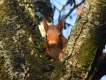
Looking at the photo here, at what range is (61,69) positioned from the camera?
8.14ft

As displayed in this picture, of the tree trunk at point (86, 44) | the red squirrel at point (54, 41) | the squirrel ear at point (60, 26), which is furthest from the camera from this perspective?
the squirrel ear at point (60, 26)

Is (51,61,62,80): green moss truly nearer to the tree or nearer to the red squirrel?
the tree

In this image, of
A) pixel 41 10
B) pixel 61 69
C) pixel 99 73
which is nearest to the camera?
pixel 61 69

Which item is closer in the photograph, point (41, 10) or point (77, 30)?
point (77, 30)

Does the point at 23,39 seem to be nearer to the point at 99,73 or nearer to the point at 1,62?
the point at 1,62

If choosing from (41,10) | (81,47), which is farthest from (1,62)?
(41,10)

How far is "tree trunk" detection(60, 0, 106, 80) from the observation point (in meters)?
2.43

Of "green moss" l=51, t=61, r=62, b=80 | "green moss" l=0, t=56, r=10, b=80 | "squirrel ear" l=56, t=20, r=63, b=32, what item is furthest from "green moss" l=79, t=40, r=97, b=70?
"squirrel ear" l=56, t=20, r=63, b=32

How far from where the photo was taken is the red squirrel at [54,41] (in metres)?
3.77

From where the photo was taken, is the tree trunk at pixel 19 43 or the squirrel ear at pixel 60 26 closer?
the tree trunk at pixel 19 43

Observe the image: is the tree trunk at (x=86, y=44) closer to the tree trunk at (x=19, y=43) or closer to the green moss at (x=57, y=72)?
the green moss at (x=57, y=72)

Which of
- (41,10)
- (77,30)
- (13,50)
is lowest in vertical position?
(41,10)

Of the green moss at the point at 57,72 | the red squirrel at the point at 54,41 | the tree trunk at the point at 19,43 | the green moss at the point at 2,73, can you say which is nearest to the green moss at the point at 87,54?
the green moss at the point at 57,72

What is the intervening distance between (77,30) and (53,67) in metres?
0.39
